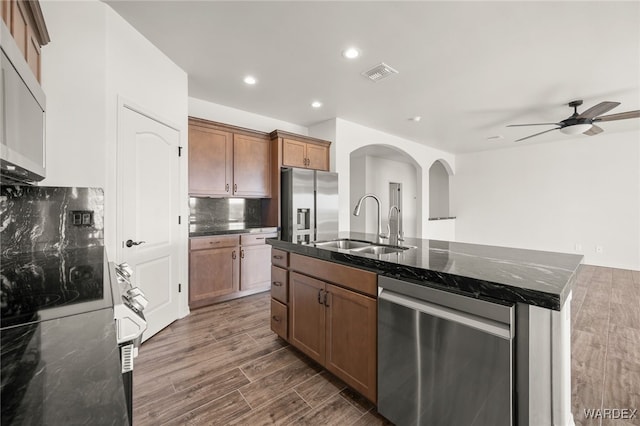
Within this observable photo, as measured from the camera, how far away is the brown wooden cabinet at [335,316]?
1.56 meters

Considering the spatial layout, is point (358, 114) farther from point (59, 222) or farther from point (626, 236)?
point (626, 236)

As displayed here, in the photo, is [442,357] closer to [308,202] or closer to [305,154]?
[308,202]

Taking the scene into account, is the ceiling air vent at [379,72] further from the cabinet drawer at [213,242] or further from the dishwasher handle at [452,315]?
the cabinet drawer at [213,242]

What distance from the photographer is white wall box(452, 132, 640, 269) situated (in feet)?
17.2

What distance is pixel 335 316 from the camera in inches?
69.7

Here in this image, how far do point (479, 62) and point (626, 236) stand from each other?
5402 millimetres

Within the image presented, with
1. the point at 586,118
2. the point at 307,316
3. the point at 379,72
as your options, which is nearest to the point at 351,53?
the point at 379,72

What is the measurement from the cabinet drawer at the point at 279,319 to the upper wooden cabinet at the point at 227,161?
1.84 metres

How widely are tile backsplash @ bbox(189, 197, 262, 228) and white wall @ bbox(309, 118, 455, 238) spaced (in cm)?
144

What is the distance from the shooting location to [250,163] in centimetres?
385

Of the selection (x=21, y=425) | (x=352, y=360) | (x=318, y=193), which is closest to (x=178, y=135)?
(x=318, y=193)

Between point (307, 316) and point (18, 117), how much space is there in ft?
6.35

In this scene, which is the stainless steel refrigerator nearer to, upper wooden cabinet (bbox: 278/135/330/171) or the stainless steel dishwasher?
upper wooden cabinet (bbox: 278/135/330/171)

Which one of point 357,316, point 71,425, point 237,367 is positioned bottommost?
point 237,367
